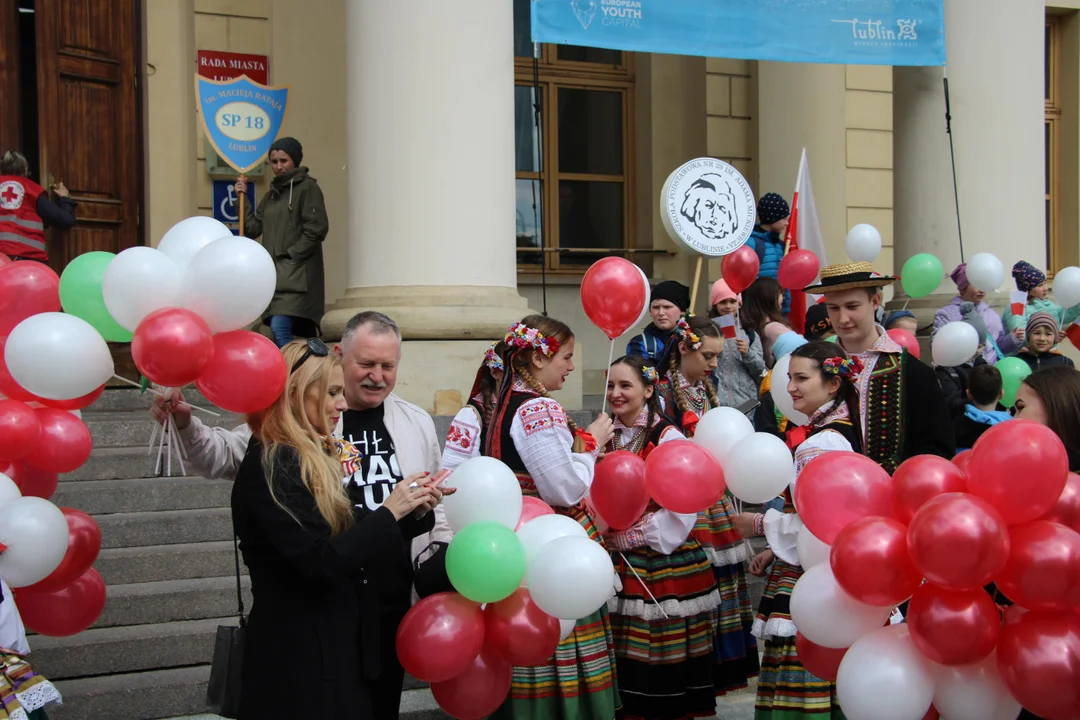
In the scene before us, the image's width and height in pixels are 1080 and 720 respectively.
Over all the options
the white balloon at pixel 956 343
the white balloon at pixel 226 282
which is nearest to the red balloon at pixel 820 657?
the white balloon at pixel 226 282

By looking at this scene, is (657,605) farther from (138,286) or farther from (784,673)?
(138,286)

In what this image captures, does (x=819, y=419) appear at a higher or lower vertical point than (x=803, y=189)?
lower

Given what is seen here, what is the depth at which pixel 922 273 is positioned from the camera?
788 cm

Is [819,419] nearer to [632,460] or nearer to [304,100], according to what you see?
[632,460]

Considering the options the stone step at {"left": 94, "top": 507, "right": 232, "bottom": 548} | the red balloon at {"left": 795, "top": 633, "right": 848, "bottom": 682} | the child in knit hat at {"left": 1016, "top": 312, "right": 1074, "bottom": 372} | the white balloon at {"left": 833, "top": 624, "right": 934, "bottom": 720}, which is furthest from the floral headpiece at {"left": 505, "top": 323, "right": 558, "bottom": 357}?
the child in knit hat at {"left": 1016, "top": 312, "right": 1074, "bottom": 372}

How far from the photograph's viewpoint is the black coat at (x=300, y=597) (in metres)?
3.19

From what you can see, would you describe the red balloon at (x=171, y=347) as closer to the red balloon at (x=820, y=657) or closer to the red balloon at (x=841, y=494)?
the red balloon at (x=841, y=494)

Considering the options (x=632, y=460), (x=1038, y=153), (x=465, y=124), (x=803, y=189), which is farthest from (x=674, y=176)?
(x=1038, y=153)

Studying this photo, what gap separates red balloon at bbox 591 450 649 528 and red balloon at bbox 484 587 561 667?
3.18 ft

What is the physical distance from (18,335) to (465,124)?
4102 millimetres

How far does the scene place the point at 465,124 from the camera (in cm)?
707

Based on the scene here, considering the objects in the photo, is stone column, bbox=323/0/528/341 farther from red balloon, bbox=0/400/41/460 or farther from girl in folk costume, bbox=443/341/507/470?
red balloon, bbox=0/400/41/460

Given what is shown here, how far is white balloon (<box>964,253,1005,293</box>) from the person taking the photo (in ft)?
26.2

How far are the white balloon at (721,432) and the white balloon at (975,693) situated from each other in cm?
134
